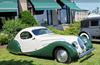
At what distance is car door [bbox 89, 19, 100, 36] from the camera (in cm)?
1591

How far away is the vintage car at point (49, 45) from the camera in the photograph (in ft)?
34.5

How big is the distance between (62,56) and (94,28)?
19.9 feet

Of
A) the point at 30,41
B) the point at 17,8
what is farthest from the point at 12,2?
the point at 30,41

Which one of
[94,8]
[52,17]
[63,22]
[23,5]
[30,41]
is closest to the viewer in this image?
[30,41]

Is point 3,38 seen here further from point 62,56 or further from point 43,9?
point 43,9

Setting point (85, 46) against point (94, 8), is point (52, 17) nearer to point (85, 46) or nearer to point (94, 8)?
point (94, 8)

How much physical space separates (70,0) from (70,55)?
729 inches

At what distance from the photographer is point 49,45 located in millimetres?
11008

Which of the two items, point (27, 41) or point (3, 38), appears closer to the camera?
point (27, 41)

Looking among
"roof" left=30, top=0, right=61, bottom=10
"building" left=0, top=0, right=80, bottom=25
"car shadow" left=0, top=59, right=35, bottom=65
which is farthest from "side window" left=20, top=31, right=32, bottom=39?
"roof" left=30, top=0, right=61, bottom=10

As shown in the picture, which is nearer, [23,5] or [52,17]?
[23,5]

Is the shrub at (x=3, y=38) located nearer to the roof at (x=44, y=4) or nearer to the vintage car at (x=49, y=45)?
the vintage car at (x=49, y=45)

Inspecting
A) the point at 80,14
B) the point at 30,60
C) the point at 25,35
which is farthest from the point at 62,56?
the point at 80,14

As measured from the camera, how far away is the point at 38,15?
23703 mm
